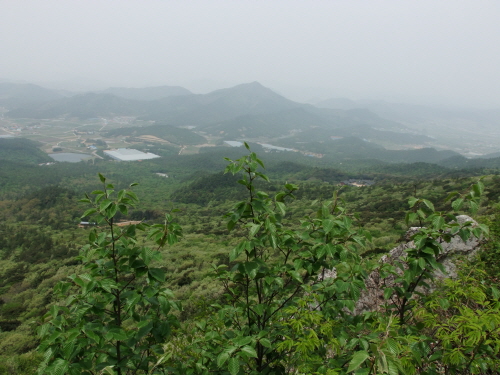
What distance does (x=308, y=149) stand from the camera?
17462 centimetres

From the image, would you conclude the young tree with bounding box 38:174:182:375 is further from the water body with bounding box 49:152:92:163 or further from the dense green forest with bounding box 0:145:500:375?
the water body with bounding box 49:152:92:163

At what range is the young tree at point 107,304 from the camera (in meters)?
2.10

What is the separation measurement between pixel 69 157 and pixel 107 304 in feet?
474

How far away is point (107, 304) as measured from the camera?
238 centimetres

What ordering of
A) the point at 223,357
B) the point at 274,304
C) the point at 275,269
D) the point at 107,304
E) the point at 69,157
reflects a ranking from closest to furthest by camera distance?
the point at 223,357
the point at 107,304
the point at 275,269
the point at 274,304
the point at 69,157

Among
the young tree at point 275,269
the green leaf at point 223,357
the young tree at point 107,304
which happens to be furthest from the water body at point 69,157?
the green leaf at point 223,357

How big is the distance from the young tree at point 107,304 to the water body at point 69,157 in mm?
133757

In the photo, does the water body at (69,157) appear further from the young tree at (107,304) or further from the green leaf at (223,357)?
the green leaf at (223,357)

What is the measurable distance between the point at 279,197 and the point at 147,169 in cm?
11317

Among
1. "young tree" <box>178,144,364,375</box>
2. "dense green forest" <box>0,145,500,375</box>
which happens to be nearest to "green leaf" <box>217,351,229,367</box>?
"dense green forest" <box>0,145,500,375</box>

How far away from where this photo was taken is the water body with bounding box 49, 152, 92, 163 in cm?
11669

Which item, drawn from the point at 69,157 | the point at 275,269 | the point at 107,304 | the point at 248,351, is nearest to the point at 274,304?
the point at 275,269

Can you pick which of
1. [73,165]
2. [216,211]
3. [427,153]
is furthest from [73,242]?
[427,153]

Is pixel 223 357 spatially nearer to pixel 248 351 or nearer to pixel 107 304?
pixel 248 351
